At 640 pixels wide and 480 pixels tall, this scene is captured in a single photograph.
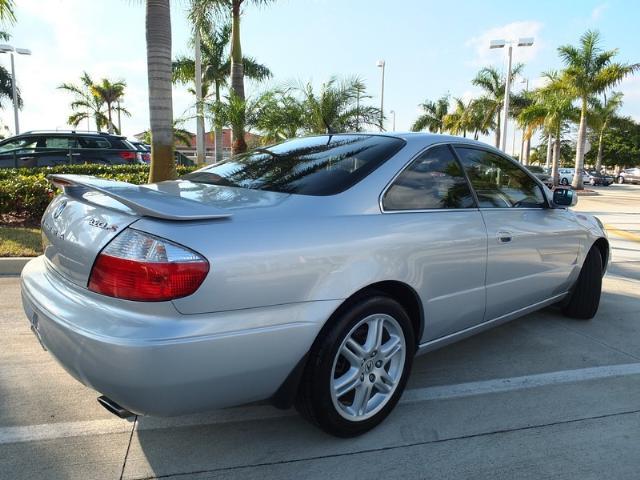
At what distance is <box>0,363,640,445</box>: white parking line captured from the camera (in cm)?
257

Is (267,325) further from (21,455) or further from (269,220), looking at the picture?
(21,455)

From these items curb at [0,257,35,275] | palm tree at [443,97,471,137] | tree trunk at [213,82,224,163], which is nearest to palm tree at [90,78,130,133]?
tree trunk at [213,82,224,163]

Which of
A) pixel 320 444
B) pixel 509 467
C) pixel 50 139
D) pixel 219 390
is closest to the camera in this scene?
pixel 219 390

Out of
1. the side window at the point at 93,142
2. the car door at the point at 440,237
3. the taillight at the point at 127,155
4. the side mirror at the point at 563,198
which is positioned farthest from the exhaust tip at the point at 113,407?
the side window at the point at 93,142

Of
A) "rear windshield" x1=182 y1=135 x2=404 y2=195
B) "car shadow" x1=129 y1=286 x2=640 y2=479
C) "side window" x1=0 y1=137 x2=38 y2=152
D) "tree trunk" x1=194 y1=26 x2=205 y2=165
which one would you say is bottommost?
"car shadow" x1=129 y1=286 x2=640 y2=479

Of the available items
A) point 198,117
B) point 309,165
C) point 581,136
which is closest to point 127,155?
point 198,117

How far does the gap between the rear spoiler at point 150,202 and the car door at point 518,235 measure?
1778mm

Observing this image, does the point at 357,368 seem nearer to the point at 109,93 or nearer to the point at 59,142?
the point at 59,142

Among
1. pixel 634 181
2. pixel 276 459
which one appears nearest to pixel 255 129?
pixel 276 459

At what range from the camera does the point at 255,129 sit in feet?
42.8

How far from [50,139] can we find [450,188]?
1233 cm

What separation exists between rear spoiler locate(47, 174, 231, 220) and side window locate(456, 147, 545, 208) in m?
1.79

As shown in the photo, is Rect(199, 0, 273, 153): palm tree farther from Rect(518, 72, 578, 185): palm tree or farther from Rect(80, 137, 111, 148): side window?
Rect(518, 72, 578, 185): palm tree

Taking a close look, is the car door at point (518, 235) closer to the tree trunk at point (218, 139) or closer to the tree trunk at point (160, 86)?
the tree trunk at point (218, 139)
